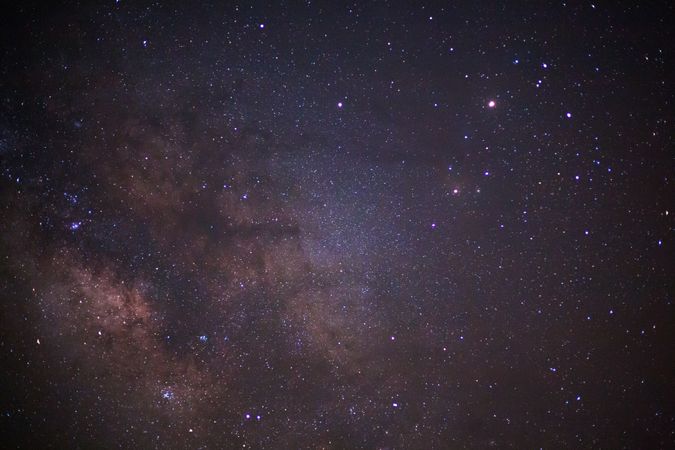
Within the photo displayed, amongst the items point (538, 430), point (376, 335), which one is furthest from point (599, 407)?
point (376, 335)

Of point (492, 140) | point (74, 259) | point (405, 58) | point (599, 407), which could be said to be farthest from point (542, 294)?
point (74, 259)

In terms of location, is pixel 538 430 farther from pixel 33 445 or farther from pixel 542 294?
pixel 33 445

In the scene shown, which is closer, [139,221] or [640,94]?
[640,94]

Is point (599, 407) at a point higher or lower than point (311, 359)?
lower

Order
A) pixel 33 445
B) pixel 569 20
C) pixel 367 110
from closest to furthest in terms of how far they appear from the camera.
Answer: pixel 569 20, pixel 367 110, pixel 33 445

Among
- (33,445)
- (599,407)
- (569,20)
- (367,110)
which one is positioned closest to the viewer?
(569,20)

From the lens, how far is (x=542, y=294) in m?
2.62

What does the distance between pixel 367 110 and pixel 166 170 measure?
6.33 feet

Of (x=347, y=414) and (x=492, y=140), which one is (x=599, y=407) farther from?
(x=492, y=140)

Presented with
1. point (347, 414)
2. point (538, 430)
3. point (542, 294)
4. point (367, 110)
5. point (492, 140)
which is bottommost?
point (538, 430)

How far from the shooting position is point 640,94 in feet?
8.22

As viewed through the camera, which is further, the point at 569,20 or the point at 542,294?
the point at 542,294

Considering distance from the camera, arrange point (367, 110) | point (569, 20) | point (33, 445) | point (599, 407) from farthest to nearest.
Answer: point (33, 445), point (599, 407), point (367, 110), point (569, 20)

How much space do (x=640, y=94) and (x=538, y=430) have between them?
3.15 meters
